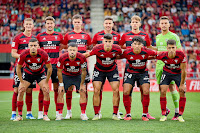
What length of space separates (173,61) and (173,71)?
0.30 m

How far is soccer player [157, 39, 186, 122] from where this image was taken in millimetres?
8328

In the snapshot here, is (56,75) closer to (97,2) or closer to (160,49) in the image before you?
(160,49)

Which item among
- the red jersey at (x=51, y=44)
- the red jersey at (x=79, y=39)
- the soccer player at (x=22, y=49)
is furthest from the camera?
the red jersey at (x=79, y=39)

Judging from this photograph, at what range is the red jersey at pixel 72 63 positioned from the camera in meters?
8.56

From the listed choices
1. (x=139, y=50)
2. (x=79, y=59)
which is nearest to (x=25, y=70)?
(x=79, y=59)

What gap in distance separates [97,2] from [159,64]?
17.9 meters

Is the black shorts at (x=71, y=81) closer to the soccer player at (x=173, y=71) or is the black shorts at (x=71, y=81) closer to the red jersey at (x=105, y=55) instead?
the red jersey at (x=105, y=55)

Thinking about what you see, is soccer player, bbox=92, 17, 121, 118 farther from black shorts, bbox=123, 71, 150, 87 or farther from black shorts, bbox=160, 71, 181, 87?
black shorts, bbox=160, 71, 181, 87

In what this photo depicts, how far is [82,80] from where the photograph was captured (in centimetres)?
884

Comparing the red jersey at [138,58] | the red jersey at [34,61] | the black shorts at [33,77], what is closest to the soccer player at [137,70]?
the red jersey at [138,58]

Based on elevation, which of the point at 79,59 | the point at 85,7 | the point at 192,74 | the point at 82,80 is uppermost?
the point at 85,7

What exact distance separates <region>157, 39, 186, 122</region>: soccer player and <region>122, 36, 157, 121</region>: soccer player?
0.34 meters

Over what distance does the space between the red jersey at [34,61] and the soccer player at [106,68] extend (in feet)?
3.40

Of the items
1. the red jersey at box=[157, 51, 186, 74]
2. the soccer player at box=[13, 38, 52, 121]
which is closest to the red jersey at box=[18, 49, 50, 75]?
the soccer player at box=[13, 38, 52, 121]
